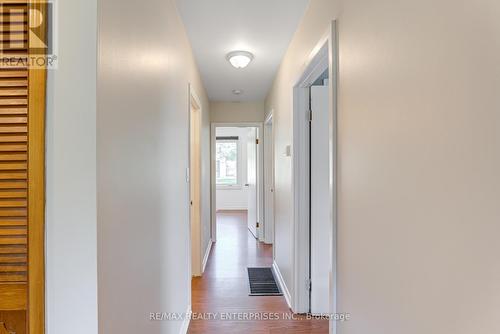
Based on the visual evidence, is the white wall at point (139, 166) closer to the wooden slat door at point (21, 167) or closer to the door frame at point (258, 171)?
the wooden slat door at point (21, 167)

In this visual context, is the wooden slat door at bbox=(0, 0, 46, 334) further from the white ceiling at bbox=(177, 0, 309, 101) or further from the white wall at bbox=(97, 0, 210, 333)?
the white ceiling at bbox=(177, 0, 309, 101)

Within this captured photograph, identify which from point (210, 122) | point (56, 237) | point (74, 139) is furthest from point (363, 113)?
point (210, 122)

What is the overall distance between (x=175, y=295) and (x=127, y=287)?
91 cm

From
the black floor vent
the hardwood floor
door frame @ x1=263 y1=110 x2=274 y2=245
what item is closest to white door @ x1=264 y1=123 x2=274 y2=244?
door frame @ x1=263 y1=110 x2=274 y2=245

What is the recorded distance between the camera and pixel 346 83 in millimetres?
1356

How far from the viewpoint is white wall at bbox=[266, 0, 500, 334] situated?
2.02ft

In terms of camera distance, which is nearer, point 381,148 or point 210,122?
point 381,148

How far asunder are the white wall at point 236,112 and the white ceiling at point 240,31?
121 centimetres

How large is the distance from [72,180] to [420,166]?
1.03 meters

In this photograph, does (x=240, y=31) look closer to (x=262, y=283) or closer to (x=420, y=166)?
(x=420, y=166)

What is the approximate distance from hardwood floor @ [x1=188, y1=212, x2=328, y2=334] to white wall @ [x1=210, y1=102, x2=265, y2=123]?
2.15 m

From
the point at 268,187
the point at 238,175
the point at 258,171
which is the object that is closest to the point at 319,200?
the point at 268,187

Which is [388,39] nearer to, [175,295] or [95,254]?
[95,254]

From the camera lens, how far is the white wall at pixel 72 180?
872 mm
